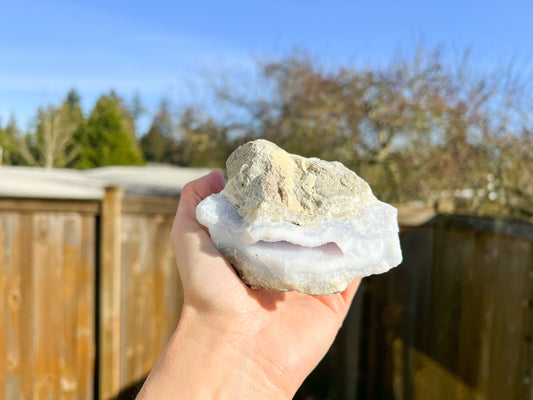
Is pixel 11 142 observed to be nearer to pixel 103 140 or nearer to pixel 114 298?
pixel 103 140

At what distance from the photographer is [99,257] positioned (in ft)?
9.22

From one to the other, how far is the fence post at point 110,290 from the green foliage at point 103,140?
456 inches

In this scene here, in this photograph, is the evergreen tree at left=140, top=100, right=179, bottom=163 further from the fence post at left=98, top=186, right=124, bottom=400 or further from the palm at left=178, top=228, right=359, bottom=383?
the palm at left=178, top=228, right=359, bottom=383

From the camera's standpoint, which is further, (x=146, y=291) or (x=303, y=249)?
(x=146, y=291)

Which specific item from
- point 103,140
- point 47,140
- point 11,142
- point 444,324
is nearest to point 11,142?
point 11,142

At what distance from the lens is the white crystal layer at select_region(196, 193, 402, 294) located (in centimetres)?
117

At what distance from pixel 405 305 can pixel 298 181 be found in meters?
2.26

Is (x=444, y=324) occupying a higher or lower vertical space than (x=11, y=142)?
lower

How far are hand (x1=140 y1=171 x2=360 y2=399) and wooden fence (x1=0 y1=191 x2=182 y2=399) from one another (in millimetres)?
1556

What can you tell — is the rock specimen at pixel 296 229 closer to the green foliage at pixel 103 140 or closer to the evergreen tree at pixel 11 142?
the evergreen tree at pixel 11 142

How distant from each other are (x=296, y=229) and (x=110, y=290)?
2.00 metres

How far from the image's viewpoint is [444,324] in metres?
2.98

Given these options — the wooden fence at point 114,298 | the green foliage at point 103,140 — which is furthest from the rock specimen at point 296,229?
the green foliage at point 103,140

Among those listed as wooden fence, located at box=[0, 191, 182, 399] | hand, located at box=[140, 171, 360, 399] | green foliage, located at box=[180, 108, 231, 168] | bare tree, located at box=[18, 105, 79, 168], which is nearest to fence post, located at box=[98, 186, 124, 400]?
wooden fence, located at box=[0, 191, 182, 399]
